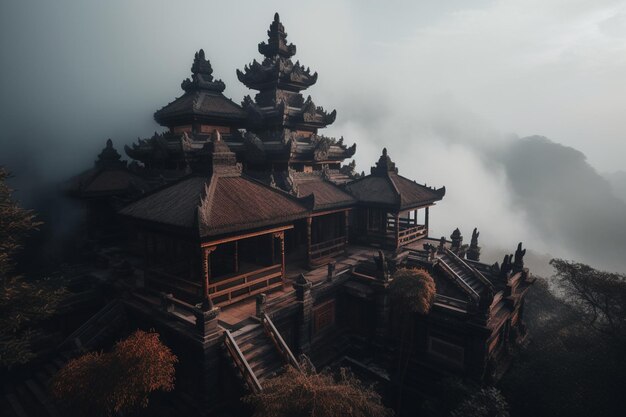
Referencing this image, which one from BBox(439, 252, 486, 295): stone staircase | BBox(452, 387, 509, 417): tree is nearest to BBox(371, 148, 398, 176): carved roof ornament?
BBox(439, 252, 486, 295): stone staircase

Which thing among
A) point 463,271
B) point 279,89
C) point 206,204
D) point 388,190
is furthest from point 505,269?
point 279,89

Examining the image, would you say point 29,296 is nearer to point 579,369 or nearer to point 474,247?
point 579,369

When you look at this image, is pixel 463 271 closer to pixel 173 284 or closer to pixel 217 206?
pixel 217 206

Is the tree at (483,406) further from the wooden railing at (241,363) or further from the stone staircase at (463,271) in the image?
the wooden railing at (241,363)

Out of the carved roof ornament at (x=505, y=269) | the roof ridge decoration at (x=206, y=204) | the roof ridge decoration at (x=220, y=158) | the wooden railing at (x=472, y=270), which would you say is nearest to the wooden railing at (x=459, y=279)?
the wooden railing at (x=472, y=270)

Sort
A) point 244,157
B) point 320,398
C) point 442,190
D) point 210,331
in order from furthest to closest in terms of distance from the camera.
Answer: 1. point 442,190
2. point 244,157
3. point 210,331
4. point 320,398

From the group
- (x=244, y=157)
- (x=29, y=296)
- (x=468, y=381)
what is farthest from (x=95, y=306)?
(x=468, y=381)
